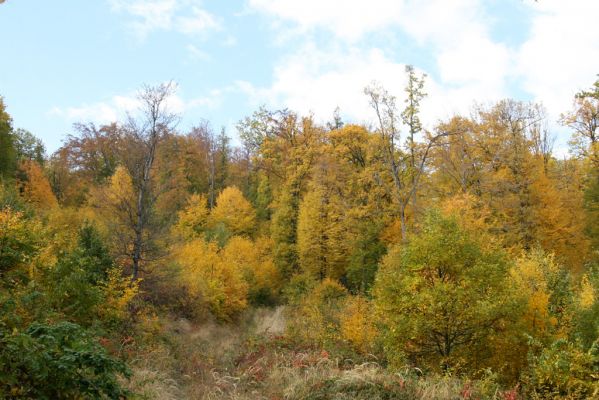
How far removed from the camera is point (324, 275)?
29.3 metres

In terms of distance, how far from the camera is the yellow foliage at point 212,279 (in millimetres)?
22578

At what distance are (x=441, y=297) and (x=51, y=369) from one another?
A: 9.39 meters

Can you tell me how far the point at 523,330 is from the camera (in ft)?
40.0

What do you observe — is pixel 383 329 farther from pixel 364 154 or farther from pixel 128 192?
pixel 364 154

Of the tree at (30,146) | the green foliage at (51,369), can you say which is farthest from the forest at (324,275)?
the tree at (30,146)

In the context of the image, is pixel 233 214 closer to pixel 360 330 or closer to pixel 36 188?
pixel 36 188

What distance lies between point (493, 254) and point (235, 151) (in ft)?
144

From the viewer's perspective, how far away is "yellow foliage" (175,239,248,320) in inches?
889

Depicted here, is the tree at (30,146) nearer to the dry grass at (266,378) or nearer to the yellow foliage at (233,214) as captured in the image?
the yellow foliage at (233,214)

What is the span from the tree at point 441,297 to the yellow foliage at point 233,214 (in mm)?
24889

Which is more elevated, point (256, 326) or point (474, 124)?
point (474, 124)

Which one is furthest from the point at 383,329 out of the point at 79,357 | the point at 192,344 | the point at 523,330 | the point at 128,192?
the point at 128,192

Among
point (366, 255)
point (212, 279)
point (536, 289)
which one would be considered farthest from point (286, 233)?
point (536, 289)

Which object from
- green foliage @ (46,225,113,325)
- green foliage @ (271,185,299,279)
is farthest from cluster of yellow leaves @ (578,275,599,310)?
green foliage @ (271,185,299,279)
